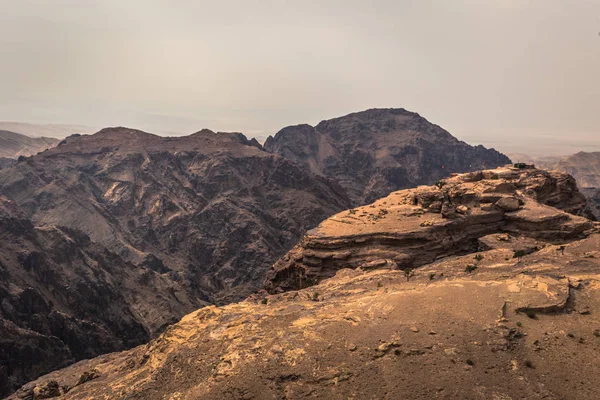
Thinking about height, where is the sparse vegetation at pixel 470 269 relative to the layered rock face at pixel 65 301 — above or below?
above

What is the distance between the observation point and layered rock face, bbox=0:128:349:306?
153500mm

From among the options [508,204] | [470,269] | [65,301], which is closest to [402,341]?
[470,269]

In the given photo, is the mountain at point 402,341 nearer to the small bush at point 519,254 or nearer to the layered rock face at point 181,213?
the small bush at point 519,254

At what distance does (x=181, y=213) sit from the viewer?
182 m

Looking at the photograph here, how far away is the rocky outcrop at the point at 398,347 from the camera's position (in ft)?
76.7

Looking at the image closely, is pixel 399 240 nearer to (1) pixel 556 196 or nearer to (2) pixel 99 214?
(1) pixel 556 196

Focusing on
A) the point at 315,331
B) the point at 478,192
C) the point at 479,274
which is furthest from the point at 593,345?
the point at 478,192

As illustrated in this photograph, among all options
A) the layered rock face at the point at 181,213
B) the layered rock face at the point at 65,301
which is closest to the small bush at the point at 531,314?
the layered rock face at the point at 65,301

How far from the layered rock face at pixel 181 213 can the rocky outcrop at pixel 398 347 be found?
107 meters

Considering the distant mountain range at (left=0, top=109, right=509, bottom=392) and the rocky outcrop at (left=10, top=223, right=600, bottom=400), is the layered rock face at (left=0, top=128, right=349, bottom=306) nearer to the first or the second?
the distant mountain range at (left=0, top=109, right=509, bottom=392)

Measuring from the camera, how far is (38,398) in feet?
108

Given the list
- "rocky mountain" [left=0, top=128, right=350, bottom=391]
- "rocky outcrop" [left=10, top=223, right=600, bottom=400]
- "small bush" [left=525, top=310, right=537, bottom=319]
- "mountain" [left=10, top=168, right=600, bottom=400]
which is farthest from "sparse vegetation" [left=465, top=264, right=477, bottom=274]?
"rocky mountain" [left=0, top=128, right=350, bottom=391]

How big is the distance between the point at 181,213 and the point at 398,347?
169098 mm

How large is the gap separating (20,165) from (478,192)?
207 meters
